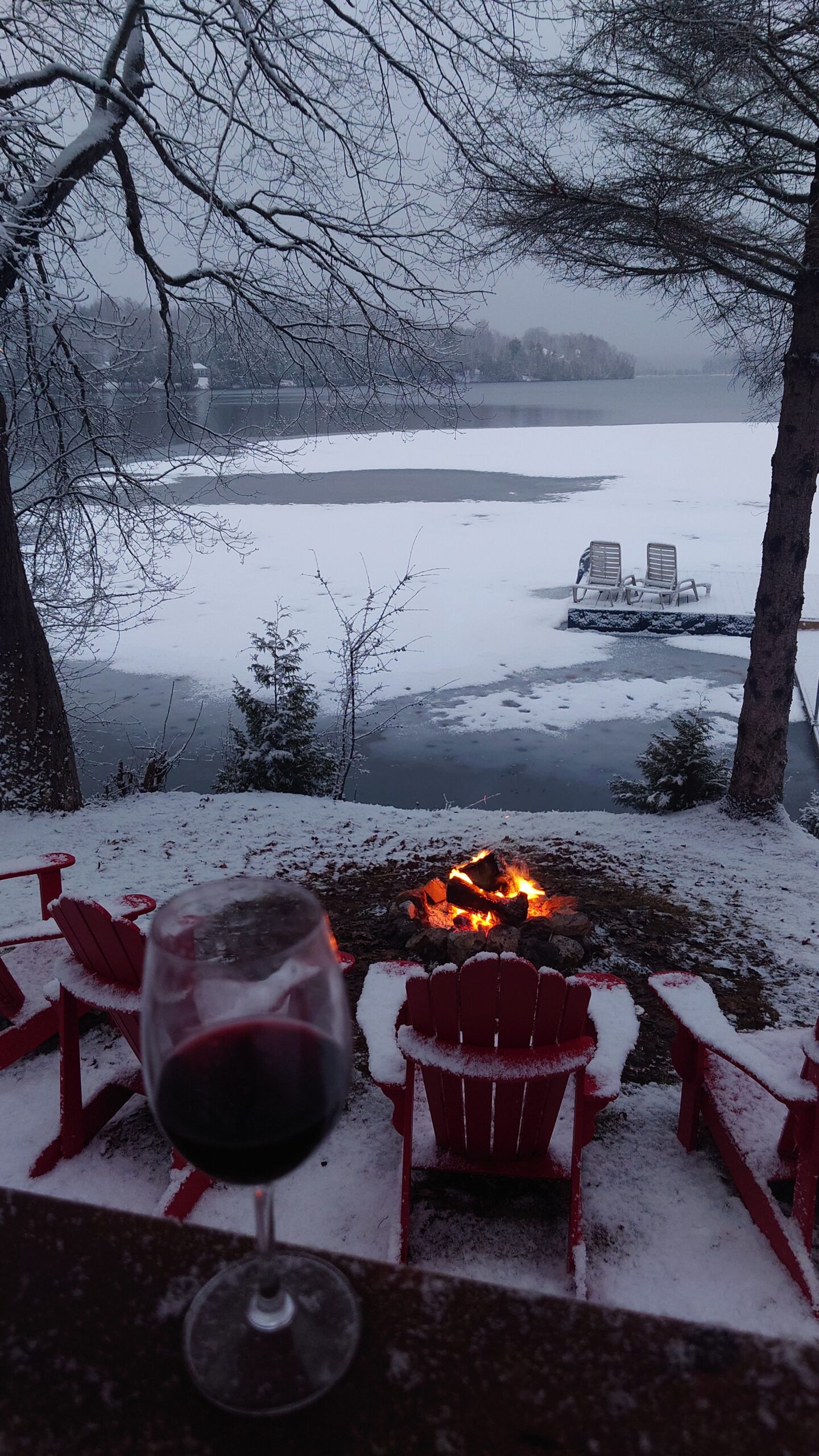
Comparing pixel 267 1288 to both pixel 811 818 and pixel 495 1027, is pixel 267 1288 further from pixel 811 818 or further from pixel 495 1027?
pixel 811 818

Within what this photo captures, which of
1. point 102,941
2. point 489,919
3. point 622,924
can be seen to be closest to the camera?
point 102,941

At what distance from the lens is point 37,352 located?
25.4 feet

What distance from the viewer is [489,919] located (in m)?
4.59

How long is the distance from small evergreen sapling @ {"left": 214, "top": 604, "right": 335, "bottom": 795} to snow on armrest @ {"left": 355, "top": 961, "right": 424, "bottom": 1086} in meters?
5.55

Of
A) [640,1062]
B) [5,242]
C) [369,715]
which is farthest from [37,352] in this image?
[640,1062]

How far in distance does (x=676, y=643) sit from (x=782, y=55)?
11853 mm

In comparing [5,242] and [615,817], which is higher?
[5,242]

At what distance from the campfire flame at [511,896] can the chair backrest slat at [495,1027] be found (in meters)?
1.88

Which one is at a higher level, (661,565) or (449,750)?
(661,565)

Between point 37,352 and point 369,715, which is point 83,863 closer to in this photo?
Result: point 37,352

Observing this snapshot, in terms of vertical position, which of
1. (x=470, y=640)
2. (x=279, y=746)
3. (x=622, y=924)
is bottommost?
(x=470, y=640)

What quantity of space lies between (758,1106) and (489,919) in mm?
1861

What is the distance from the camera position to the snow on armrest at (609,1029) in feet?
8.30

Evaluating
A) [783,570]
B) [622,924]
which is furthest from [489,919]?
[783,570]
